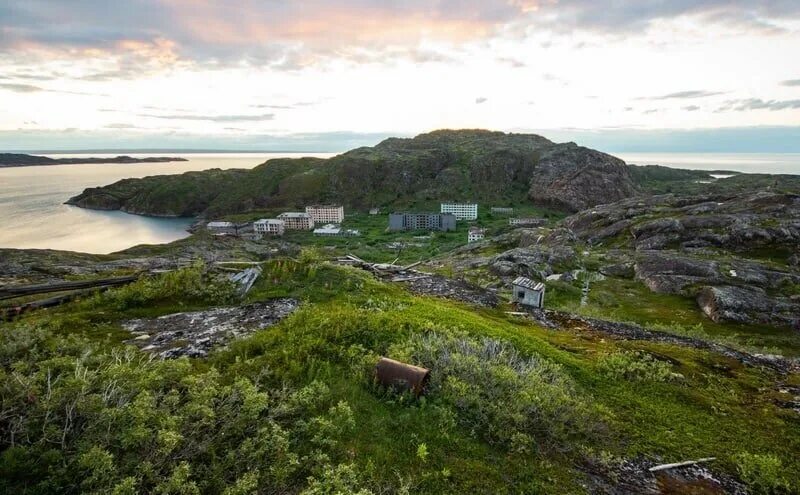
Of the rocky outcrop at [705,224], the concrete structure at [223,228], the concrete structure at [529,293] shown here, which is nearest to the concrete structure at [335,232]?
the concrete structure at [223,228]

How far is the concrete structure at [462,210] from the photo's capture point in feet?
595

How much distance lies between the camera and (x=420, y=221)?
16500cm

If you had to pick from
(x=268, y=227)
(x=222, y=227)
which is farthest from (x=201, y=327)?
(x=222, y=227)

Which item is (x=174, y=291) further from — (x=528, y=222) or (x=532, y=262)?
(x=528, y=222)

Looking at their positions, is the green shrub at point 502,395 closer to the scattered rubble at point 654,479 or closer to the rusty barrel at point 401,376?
the rusty barrel at point 401,376

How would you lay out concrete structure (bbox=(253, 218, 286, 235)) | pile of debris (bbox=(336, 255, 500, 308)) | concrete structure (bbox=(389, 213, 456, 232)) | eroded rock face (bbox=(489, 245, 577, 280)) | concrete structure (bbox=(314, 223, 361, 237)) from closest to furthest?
pile of debris (bbox=(336, 255, 500, 308)) < eroded rock face (bbox=(489, 245, 577, 280)) < concrete structure (bbox=(314, 223, 361, 237)) < concrete structure (bbox=(253, 218, 286, 235)) < concrete structure (bbox=(389, 213, 456, 232))

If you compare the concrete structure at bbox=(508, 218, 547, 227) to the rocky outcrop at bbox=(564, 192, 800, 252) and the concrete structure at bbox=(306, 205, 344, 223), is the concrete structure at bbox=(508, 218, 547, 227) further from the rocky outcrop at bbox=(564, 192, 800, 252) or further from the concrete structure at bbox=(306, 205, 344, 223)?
the concrete structure at bbox=(306, 205, 344, 223)

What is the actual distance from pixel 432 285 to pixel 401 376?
1373 cm

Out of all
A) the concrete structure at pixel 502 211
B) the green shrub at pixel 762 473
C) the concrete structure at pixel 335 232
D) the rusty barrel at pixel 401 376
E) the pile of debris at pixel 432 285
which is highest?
the rusty barrel at pixel 401 376

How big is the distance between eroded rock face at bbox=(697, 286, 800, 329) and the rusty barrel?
4951cm

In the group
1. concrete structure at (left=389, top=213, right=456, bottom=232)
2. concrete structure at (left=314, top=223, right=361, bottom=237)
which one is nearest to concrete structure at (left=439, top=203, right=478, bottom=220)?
concrete structure at (left=389, top=213, right=456, bottom=232)

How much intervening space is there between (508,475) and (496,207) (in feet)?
653

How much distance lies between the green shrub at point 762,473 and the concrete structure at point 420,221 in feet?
501

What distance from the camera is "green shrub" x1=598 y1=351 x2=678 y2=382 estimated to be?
12883mm
